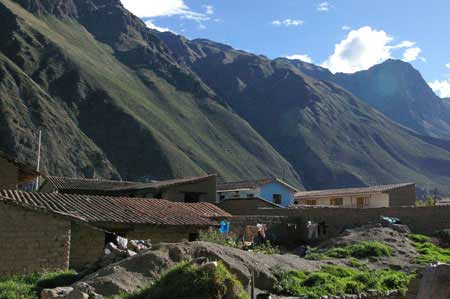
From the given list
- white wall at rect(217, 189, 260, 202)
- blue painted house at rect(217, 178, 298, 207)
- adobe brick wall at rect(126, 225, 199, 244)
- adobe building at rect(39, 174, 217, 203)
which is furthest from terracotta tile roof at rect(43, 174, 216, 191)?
adobe brick wall at rect(126, 225, 199, 244)

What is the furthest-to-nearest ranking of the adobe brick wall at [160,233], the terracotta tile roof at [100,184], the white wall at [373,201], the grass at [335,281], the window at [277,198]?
the window at [277,198] → the white wall at [373,201] → the terracotta tile roof at [100,184] → the adobe brick wall at [160,233] → the grass at [335,281]

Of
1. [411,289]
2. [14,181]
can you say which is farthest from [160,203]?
[411,289]

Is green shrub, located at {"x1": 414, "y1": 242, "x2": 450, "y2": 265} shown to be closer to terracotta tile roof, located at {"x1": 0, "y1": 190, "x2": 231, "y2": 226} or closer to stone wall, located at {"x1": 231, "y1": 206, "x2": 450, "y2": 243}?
stone wall, located at {"x1": 231, "y1": 206, "x2": 450, "y2": 243}

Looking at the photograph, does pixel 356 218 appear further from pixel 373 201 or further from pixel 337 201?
pixel 337 201

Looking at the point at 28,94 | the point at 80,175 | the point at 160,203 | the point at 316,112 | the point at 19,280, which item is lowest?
the point at 19,280

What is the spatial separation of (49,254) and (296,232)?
2083 centimetres

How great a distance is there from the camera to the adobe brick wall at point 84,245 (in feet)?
74.4

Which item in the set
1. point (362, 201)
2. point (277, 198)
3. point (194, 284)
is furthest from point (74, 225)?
point (277, 198)

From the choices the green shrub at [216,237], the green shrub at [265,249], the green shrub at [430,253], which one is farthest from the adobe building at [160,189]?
the green shrub at [430,253]

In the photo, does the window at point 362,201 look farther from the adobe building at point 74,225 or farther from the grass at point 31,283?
the grass at point 31,283

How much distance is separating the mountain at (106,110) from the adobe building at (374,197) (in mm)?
48150

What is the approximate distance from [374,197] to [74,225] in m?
42.2

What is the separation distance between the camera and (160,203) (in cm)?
3275

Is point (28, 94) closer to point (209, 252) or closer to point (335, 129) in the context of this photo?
point (209, 252)
